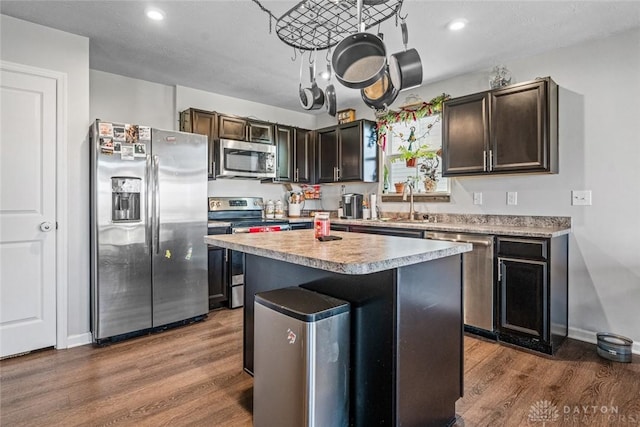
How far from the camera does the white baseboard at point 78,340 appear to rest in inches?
110

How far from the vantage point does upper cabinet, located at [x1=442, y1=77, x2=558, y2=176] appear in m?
2.87

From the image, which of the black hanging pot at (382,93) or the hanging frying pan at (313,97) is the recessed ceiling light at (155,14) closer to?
the hanging frying pan at (313,97)

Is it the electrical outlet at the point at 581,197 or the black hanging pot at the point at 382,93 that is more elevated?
the black hanging pot at the point at 382,93

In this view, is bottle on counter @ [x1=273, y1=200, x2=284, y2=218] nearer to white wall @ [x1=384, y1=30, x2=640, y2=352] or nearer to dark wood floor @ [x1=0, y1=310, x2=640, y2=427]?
dark wood floor @ [x1=0, y1=310, x2=640, y2=427]

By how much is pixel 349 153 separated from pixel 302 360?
343 cm

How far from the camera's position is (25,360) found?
2.55 m

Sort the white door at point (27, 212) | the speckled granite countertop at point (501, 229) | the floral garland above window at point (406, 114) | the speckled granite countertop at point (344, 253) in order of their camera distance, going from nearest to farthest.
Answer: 1. the speckled granite countertop at point (344, 253)
2. the white door at point (27, 212)
3. the speckled granite countertop at point (501, 229)
4. the floral garland above window at point (406, 114)

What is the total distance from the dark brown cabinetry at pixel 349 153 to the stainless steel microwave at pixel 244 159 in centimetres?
80

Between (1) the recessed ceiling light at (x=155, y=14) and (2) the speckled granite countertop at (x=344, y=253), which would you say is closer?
(2) the speckled granite countertop at (x=344, y=253)

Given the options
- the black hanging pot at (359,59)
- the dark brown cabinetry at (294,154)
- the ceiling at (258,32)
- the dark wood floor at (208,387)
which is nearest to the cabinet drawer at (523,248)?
the dark wood floor at (208,387)

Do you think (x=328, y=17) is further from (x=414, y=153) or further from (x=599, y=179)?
(x=599, y=179)

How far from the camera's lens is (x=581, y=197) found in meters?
2.96


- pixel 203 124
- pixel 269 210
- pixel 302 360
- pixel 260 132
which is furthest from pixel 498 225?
pixel 203 124

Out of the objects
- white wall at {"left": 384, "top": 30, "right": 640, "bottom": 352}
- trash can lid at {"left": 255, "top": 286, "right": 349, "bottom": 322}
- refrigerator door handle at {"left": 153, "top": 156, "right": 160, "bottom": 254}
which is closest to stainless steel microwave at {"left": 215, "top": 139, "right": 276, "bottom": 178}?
refrigerator door handle at {"left": 153, "top": 156, "right": 160, "bottom": 254}
